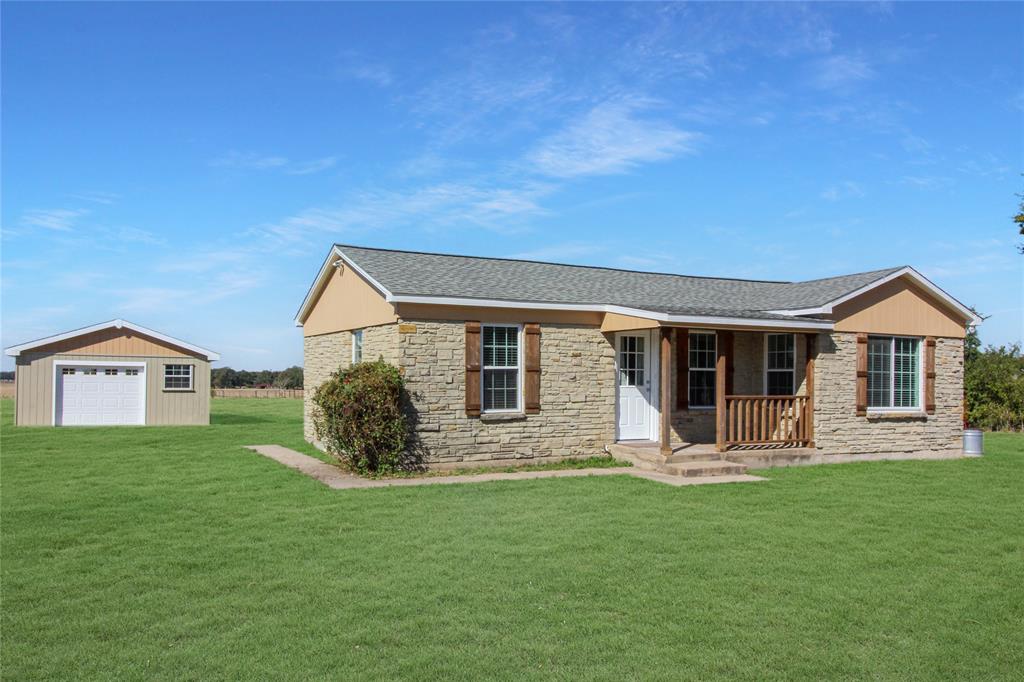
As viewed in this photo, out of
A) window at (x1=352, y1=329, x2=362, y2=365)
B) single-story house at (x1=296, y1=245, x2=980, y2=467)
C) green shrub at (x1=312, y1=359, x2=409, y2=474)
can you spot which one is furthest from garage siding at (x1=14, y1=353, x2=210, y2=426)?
green shrub at (x1=312, y1=359, x2=409, y2=474)

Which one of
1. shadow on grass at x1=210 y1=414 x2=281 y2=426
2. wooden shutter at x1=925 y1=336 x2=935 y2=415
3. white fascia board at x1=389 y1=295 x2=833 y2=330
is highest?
white fascia board at x1=389 y1=295 x2=833 y2=330

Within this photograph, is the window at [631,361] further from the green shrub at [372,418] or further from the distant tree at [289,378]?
the distant tree at [289,378]

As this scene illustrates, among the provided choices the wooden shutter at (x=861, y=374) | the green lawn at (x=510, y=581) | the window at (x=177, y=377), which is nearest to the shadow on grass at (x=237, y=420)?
the window at (x=177, y=377)

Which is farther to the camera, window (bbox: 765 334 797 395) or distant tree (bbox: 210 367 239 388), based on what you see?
distant tree (bbox: 210 367 239 388)

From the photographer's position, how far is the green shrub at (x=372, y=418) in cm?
1235

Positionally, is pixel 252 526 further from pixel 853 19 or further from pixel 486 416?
pixel 853 19

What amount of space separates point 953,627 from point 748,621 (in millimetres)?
1503

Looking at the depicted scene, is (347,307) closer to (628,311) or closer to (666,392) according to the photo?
(628,311)

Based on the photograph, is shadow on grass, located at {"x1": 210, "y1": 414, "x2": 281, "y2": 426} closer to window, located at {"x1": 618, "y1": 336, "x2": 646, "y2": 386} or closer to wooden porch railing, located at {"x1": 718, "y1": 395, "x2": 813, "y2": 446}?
window, located at {"x1": 618, "y1": 336, "x2": 646, "y2": 386}

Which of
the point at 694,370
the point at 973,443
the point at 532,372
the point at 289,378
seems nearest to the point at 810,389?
the point at 694,370

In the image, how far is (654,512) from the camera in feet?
31.2

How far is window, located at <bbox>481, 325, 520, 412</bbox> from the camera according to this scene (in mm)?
13539

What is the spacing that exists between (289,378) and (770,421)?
54329mm

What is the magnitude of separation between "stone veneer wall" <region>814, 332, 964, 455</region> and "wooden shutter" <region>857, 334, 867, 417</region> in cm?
9
